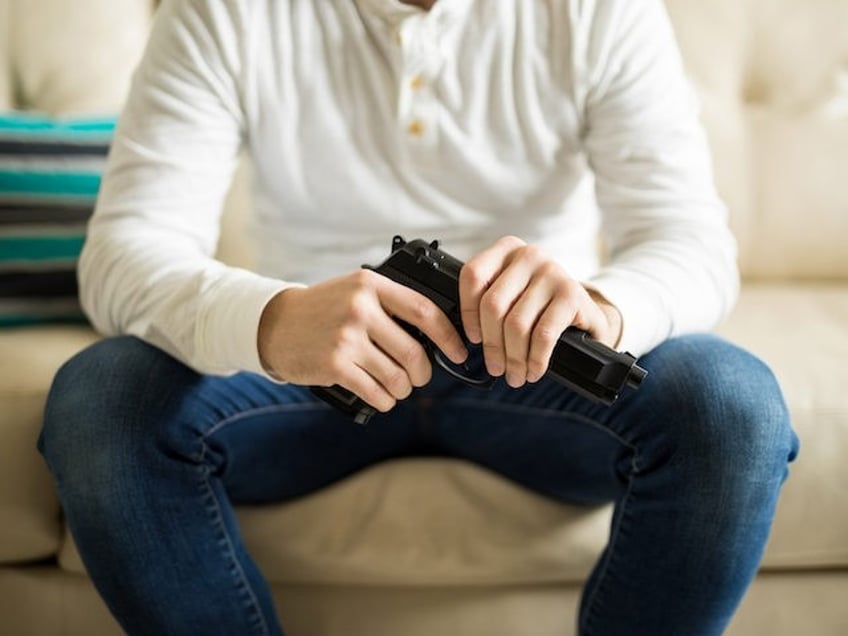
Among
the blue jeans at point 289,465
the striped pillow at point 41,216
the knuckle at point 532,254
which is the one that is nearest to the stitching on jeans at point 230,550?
the blue jeans at point 289,465

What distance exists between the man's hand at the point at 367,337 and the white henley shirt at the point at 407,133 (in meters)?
0.17

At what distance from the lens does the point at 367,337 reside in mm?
821

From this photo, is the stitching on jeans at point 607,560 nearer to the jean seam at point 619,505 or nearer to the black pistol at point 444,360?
the jean seam at point 619,505

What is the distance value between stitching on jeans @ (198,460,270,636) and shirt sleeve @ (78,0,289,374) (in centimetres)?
10

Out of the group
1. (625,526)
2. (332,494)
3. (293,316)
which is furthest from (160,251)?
(625,526)

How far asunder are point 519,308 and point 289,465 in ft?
1.00

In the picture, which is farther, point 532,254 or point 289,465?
point 289,465

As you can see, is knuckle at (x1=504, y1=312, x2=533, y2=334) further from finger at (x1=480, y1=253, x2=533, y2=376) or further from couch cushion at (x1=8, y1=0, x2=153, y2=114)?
couch cushion at (x1=8, y1=0, x2=153, y2=114)

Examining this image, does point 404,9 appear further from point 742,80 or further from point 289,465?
point 742,80

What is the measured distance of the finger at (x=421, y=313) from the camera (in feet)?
2.66

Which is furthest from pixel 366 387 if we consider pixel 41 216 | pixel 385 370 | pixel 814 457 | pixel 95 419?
pixel 41 216

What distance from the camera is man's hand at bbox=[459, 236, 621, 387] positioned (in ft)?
2.60

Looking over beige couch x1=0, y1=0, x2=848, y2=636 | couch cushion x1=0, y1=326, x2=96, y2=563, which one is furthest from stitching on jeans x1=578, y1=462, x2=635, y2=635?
couch cushion x1=0, y1=326, x2=96, y2=563

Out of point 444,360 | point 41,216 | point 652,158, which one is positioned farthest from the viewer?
point 41,216
